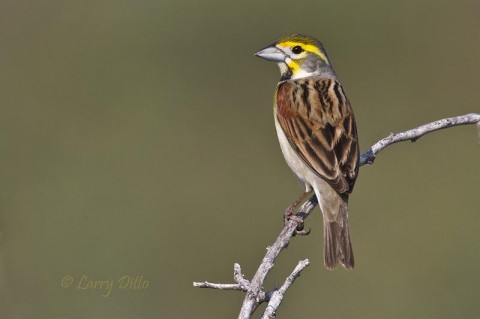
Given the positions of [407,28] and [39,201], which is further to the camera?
[407,28]

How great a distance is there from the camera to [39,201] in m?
9.96

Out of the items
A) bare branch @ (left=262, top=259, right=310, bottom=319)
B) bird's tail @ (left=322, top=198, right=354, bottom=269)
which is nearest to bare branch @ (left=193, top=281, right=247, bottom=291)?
bare branch @ (left=262, top=259, right=310, bottom=319)

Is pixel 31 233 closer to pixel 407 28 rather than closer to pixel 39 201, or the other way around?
pixel 39 201

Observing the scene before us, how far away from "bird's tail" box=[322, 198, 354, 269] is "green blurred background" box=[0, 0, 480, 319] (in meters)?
2.32

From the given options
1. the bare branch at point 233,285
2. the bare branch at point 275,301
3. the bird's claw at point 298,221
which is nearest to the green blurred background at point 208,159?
the bird's claw at point 298,221

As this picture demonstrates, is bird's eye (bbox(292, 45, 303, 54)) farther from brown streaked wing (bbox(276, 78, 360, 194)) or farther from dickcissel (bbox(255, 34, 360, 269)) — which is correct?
brown streaked wing (bbox(276, 78, 360, 194))

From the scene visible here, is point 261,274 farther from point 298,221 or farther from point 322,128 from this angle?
point 322,128

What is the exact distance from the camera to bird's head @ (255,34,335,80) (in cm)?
729

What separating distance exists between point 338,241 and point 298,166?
0.62m

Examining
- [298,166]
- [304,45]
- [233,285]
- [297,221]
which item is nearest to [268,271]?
[233,285]

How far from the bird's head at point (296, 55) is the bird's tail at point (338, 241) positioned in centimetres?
138

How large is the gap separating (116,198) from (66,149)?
3.69 feet

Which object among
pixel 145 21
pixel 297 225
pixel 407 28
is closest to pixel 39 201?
pixel 145 21

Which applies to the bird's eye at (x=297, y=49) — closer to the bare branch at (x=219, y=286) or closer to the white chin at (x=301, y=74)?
the white chin at (x=301, y=74)
